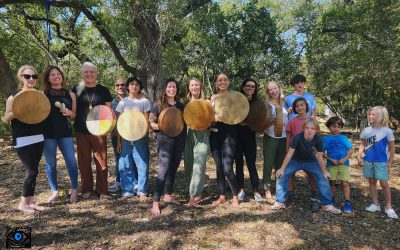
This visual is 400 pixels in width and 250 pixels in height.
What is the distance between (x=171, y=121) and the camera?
168 inches

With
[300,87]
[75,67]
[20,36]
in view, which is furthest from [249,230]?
[75,67]

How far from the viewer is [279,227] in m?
3.89

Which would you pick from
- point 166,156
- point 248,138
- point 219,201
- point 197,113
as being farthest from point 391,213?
point 166,156

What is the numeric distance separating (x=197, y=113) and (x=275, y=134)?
3.74ft

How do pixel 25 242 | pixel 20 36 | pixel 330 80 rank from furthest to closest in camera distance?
pixel 330 80, pixel 20 36, pixel 25 242

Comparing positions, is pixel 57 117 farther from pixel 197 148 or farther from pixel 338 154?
pixel 338 154

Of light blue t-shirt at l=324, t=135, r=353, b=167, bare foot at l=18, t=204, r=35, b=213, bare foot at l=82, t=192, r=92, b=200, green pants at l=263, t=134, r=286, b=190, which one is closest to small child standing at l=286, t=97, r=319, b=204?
green pants at l=263, t=134, r=286, b=190

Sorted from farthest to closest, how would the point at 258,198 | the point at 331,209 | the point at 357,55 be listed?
1. the point at 357,55
2. the point at 258,198
3. the point at 331,209

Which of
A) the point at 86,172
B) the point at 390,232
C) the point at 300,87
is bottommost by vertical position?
the point at 390,232

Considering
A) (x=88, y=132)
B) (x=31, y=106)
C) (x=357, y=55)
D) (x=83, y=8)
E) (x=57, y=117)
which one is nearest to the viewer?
(x=31, y=106)

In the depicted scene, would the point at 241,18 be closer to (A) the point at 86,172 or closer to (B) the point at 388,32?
(B) the point at 388,32

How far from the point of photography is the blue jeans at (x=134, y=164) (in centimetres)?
467

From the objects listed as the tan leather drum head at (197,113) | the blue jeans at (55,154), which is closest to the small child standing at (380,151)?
the tan leather drum head at (197,113)

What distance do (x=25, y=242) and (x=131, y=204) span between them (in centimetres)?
141
